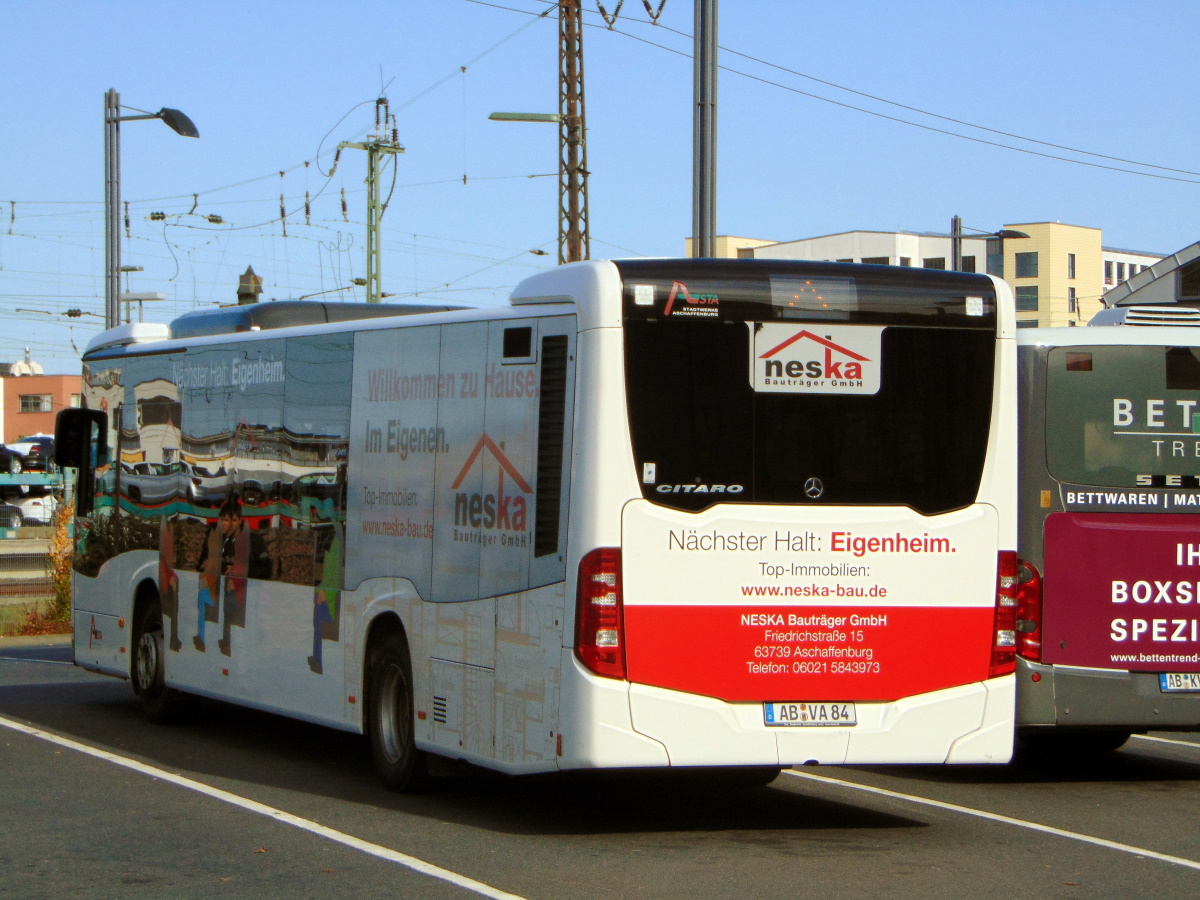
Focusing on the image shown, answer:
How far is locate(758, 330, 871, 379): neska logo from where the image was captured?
29.2 feet

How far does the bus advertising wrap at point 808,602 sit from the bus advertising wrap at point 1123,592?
6.31ft

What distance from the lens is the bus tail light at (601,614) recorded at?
28.1ft

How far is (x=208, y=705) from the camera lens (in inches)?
619

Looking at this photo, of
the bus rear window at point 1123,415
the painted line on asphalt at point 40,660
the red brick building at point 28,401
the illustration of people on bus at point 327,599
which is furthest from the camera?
the red brick building at point 28,401

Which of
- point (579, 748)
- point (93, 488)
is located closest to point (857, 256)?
point (93, 488)

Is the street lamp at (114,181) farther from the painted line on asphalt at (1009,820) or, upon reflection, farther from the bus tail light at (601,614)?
the bus tail light at (601,614)

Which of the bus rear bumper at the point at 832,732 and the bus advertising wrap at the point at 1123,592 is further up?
the bus advertising wrap at the point at 1123,592

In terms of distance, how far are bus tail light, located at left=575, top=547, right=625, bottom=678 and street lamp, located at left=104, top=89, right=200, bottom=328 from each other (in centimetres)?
1946

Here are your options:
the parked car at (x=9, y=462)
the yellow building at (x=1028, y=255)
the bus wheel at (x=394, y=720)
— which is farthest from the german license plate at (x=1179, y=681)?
the yellow building at (x=1028, y=255)

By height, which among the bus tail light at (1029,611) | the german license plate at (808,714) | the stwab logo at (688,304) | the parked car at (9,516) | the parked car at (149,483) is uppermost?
the stwab logo at (688,304)

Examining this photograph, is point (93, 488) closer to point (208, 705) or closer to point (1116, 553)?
point (208, 705)

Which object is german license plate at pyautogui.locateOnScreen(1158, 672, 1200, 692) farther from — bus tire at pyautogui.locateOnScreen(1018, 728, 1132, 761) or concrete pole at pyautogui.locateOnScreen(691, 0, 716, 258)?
concrete pole at pyautogui.locateOnScreen(691, 0, 716, 258)

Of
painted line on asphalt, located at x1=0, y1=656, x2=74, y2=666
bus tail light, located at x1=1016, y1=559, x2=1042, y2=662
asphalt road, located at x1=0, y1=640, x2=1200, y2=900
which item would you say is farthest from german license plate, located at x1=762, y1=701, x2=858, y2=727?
painted line on asphalt, located at x1=0, y1=656, x2=74, y2=666

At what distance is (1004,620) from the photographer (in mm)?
9305
